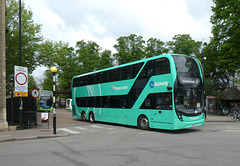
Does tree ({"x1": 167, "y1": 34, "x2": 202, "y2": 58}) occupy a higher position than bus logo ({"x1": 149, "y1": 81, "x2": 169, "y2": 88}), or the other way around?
tree ({"x1": 167, "y1": 34, "x2": 202, "y2": 58})

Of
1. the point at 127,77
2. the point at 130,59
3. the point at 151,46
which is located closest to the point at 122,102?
the point at 127,77

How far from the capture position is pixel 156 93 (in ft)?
39.6

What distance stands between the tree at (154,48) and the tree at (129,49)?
1.19 meters

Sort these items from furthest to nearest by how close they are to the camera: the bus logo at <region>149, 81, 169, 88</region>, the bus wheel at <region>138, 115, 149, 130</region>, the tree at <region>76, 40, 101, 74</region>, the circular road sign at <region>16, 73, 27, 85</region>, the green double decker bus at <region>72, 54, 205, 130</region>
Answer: the tree at <region>76, 40, 101, 74</region> → the circular road sign at <region>16, 73, 27, 85</region> → the bus wheel at <region>138, 115, 149, 130</region> → the bus logo at <region>149, 81, 169, 88</region> → the green double decker bus at <region>72, 54, 205, 130</region>

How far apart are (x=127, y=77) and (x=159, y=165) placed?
9304 millimetres

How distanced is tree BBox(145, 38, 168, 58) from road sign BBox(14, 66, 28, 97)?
30386 millimetres

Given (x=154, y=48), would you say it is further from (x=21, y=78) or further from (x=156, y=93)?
(x=21, y=78)

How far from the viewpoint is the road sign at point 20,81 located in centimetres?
1344

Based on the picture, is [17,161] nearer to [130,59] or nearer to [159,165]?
[159,165]

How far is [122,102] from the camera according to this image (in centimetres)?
1489

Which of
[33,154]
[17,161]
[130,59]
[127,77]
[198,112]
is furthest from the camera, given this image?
[130,59]

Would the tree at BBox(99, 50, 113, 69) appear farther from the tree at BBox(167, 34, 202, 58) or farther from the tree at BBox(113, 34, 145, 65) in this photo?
the tree at BBox(167, 34, 202, 58)

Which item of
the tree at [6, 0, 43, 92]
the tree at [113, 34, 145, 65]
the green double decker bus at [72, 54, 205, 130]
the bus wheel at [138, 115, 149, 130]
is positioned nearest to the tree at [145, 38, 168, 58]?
the tree at [113, 34, 145, 65]

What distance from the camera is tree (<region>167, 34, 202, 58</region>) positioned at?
3906cm
